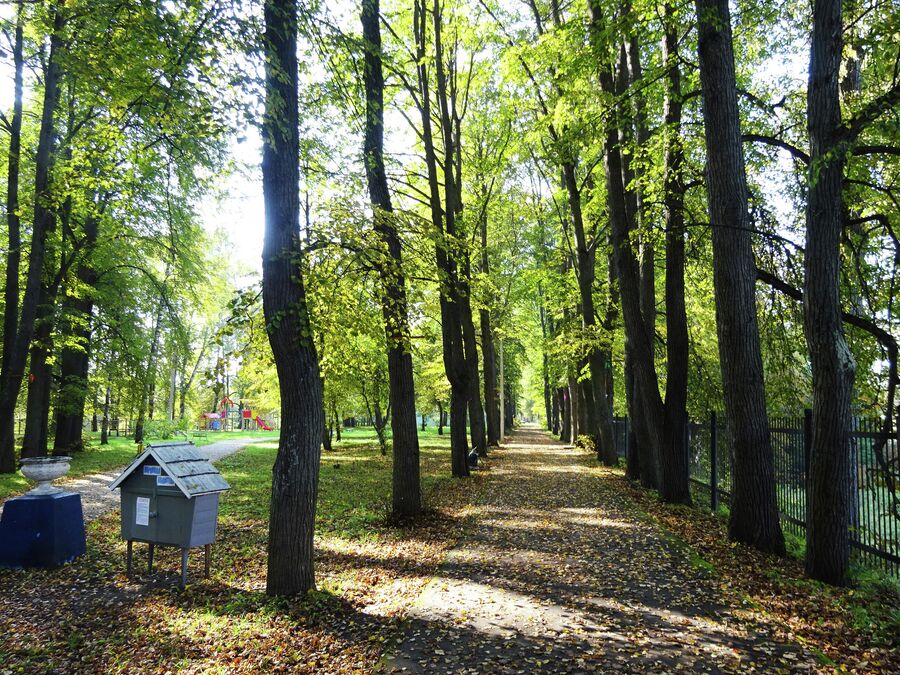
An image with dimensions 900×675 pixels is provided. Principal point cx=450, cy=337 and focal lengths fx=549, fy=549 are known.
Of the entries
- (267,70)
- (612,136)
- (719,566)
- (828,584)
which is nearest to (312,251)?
(267,70)

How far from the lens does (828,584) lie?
5.85 meters

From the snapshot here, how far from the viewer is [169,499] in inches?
252

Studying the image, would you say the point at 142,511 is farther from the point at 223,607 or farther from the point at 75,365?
the point at 75,365

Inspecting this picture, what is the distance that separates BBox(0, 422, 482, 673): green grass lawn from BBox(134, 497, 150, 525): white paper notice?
74 cm

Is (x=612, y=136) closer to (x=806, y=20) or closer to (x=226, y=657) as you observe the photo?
(x=806, y=20)

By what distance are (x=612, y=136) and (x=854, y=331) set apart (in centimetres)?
615

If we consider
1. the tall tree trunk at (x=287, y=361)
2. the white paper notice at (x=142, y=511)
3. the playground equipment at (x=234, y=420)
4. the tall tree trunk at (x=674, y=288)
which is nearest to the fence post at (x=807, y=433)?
the tall tree trunk at (x=674, y=288)

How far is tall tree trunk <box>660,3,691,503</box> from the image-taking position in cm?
961

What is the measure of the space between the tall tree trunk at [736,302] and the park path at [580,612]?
1112 millimetres

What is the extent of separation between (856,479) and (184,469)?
817 cm

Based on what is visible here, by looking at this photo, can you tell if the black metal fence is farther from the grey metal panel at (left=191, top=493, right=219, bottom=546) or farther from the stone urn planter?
the stone urn planter

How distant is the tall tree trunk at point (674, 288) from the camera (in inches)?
378

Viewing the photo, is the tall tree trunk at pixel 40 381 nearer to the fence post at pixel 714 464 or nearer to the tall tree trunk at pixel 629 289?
the tall tree trunk at pixel 629 289

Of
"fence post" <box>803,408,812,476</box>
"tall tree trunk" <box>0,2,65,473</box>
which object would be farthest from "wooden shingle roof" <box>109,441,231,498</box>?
"tall tree trunk" <box>0,2,65,473</box>
